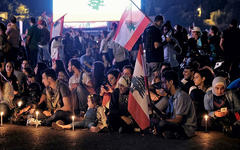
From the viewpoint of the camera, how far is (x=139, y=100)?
691cm

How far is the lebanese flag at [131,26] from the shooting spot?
7.33 m

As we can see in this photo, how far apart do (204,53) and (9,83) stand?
6.82 m

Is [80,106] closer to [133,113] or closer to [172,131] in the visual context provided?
[133,113]

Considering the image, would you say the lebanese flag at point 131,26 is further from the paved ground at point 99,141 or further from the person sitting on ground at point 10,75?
the person sitting on ground at point 10,75

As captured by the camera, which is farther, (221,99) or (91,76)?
(91,76)

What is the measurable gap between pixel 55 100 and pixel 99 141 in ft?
6.83

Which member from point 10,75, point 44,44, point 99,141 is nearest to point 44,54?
point 44,44

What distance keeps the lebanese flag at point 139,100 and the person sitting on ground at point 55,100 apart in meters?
1.64

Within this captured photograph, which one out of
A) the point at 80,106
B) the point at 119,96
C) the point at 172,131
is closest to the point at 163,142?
the point at 172,131

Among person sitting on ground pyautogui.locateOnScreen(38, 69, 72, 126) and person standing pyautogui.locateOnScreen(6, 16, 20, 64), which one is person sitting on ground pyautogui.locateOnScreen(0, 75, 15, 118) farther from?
person standing pyautogui.locateOnScreen(6, 16, 20, 64)

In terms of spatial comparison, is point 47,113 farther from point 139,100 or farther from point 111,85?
point 139,100

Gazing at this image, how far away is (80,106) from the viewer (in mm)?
8938

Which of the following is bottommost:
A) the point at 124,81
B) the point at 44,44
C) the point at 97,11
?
the point at 124,81

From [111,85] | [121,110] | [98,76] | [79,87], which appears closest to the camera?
[121,110]
